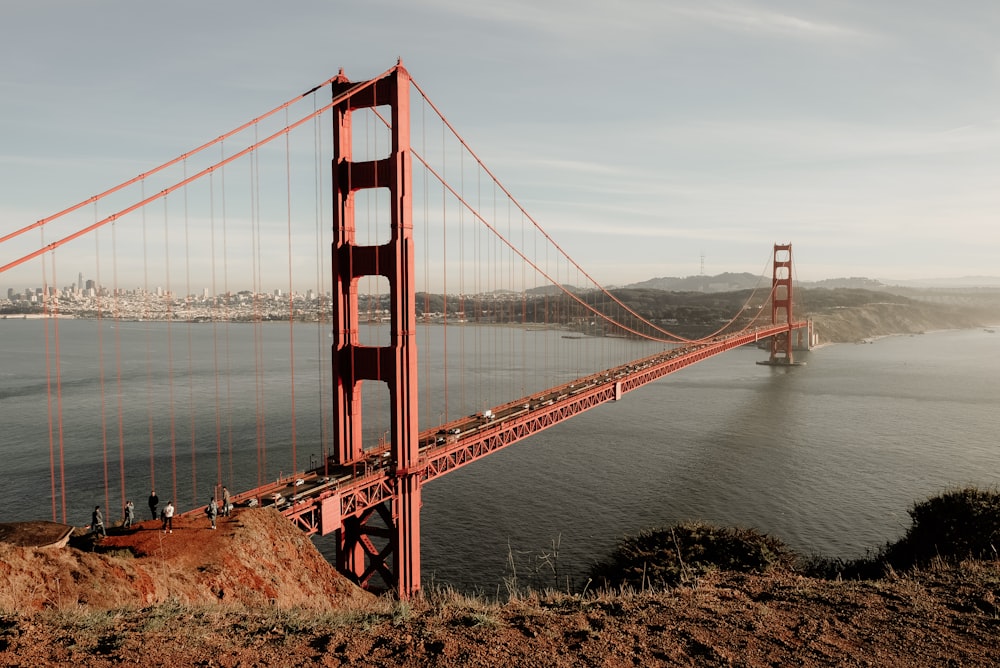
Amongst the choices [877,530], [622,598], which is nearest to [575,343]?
[877,530]

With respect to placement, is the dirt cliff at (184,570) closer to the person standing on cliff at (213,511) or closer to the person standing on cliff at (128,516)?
the person standing on cliff at (213,511)

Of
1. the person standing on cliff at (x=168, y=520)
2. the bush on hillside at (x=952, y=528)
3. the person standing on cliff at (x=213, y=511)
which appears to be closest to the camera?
the person standing on cliff at (x=168, y=520)

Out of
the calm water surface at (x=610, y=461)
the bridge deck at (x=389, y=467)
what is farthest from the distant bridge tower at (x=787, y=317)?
the bridge deck at (x=389, y=467)

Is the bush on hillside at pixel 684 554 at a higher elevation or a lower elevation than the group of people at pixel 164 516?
lower

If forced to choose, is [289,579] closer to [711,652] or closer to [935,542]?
[711,652]

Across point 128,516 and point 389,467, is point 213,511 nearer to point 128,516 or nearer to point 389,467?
point 128,516

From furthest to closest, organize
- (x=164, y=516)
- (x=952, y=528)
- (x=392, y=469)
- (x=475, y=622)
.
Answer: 1. (x=392, y=469)
2. (x=952, y=528)
3. (x=164, y=516)
4. (x=475, y=622)

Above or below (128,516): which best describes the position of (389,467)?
below

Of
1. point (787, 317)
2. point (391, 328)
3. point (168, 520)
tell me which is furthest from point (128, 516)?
point (787, 317)

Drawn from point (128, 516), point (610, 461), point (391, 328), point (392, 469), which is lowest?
point (610, 461)
